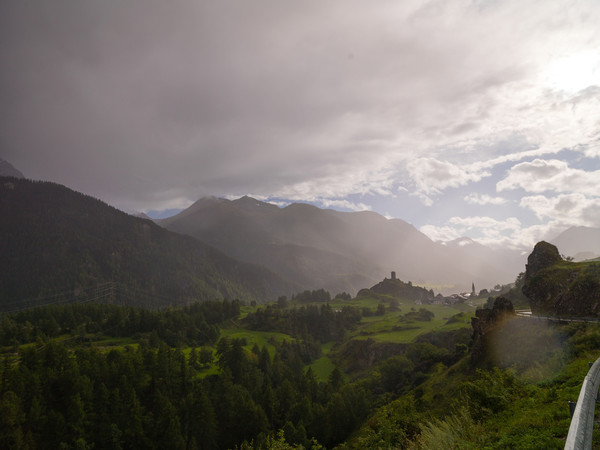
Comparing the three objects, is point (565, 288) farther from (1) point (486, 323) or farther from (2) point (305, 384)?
(2) point (305, 384)

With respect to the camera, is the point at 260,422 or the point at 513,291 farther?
the point at 513,291

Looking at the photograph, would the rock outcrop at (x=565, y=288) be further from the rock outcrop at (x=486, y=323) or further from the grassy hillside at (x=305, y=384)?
the grassy hillside at (x=305, y=384)

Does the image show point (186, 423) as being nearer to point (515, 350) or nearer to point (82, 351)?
point (82, 351)

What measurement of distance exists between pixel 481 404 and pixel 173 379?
80005 millimetres

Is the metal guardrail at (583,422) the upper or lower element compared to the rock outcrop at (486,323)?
upper

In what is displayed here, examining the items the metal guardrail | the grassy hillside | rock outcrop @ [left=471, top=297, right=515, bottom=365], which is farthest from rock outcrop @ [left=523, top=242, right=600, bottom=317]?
the metal guardrail

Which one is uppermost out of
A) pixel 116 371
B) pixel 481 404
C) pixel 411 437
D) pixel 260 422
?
pixel 481 404

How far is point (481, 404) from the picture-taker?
68.7 feet

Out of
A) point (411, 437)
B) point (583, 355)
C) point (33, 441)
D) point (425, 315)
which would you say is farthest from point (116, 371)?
point (425, 315)

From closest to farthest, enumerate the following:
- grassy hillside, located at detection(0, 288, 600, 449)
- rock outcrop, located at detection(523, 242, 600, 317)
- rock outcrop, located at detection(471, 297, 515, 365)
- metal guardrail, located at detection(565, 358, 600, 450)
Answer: metal guardrail, located at detection(565, 358, 600, 450)
grassy hillside, located at detection(0, 288, 600, 449)
rock outcrop, located at detection(523, 242, 600, 317)
rock outcrop, located at detection(471, 297, 515, 365)

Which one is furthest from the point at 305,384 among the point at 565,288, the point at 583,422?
the point at 583,422

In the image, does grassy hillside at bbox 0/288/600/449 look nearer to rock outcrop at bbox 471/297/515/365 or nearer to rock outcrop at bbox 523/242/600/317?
rock outcrop at bbox 471/297/515/365

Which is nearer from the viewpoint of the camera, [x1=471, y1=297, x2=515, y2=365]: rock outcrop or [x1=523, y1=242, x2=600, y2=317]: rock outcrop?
[x1=523, y1=242, x2=600, y2=317]: rock outcrop

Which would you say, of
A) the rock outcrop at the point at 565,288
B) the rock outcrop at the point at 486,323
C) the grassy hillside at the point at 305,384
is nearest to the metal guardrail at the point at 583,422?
the grassy hillside at the point at 305,384
